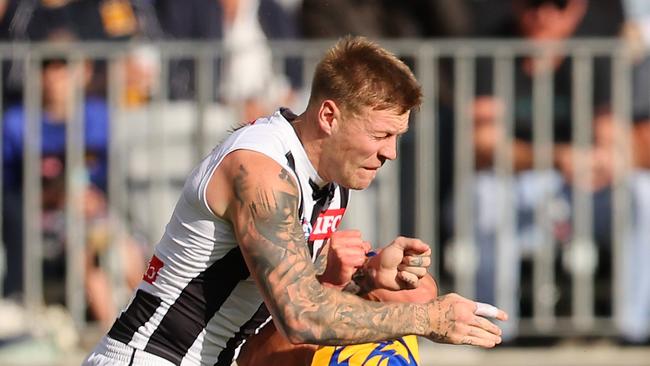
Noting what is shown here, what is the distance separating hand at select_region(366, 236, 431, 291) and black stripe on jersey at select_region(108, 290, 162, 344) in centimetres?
84

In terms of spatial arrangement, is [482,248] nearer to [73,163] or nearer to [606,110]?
[606,110]

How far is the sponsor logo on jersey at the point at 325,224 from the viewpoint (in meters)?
5.79

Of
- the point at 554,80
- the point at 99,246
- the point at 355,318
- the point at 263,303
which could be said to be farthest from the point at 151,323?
the point at 554,80

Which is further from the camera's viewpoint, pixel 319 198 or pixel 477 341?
pixel 319 198

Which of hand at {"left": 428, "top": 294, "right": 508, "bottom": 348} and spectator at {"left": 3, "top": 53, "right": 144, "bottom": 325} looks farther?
spectator at {"left": 3, "top": 53, "right": 144, "bottom": 325}

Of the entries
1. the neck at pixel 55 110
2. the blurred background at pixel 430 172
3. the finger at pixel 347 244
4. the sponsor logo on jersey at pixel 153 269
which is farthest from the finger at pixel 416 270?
the neck at pixel 55 110

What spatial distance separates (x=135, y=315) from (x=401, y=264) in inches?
40.9

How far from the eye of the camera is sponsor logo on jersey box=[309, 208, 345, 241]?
19.0 feet

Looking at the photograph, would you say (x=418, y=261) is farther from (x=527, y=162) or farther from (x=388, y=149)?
(x=527, y=162)

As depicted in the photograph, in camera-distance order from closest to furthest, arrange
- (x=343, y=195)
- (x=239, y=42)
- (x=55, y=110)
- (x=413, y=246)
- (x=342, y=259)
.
→ (x=413, y=246) < (x=343, y=195) < (x=342, y=259) < (x=55, y=110) < (x=239, y=42)

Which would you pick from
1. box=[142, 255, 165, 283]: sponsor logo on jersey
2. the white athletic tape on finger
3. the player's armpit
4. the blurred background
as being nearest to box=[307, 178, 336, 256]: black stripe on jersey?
the player's armpit

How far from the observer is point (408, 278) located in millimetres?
5719

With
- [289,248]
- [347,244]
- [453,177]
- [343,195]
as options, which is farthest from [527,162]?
[289,248]

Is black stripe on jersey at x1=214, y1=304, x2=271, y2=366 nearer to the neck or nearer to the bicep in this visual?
the bicep
